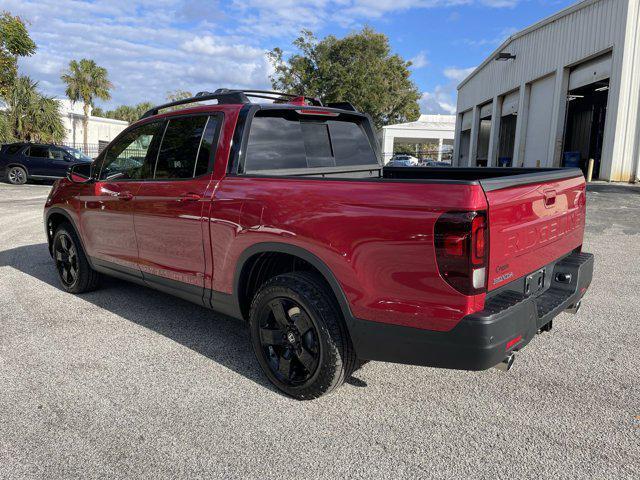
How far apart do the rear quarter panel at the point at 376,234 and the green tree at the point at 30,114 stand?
28.7m

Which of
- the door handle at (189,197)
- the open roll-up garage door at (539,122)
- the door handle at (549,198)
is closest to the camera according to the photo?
the door handle at (549,198)

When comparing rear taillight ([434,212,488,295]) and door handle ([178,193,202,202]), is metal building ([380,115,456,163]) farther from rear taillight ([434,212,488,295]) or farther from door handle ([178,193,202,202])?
rear taillight ([434,212,488,295])

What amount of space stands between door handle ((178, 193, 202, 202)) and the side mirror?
5.24ft

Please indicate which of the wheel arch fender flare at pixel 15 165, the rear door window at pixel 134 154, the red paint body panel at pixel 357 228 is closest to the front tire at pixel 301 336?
the red paint body panel at pixel 357 228

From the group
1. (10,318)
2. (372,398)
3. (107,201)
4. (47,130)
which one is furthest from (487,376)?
(47,130)

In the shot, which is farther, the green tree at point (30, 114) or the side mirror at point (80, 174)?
the green tree at point (30, 114)

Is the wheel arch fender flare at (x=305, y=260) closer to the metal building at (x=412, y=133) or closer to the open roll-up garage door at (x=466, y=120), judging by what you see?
the open roll-up garage door at (x=466, y=120)

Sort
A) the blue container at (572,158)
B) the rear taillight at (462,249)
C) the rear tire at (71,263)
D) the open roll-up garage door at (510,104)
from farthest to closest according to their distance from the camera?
the open roll-up garage door at (510,104)
the blue container at (572,158)
the rear tire at (71,263)
the rear taillight at (462,249)

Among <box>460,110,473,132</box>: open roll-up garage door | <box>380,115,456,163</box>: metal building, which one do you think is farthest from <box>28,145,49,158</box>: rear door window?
<box>380,115,456,163</box>: metal building

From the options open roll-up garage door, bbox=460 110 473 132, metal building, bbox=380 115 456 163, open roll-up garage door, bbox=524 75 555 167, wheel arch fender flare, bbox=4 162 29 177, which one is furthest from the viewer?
metal building, bbox=380 115 456 163

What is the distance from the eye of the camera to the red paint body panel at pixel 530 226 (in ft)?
8.21

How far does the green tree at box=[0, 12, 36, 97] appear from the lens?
66.8ft

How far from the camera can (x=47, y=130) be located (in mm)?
28172

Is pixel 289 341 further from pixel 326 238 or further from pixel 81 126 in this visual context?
pixel 81 126
